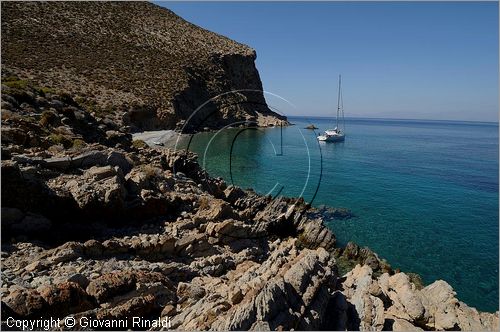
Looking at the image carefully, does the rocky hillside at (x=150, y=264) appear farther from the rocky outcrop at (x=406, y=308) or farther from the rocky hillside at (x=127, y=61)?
the rocky hillside at (x=127, y=61)

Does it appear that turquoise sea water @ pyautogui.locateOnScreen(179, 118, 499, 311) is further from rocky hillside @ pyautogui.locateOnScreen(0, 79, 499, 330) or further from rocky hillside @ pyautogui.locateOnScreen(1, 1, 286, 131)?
rocky hillside @ pyautogui.locateOnScreen(1, 1, 286, 131)

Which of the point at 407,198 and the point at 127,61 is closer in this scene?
the point at 407,198

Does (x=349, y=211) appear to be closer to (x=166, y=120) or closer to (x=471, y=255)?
(x=471, y=255)

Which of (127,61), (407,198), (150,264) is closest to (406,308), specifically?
(150,264)

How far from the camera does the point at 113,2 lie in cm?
8444

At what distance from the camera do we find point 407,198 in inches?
1353

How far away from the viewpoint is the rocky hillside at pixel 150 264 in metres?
7.60

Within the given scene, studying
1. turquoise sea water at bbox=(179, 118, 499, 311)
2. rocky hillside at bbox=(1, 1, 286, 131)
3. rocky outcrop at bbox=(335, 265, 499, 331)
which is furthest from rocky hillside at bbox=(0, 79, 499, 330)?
rocky hillside at bbox=(1, 1, 286, 131)

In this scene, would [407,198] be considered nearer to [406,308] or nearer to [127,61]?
[406,308]

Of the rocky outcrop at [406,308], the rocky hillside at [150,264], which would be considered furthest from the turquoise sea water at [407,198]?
the rocky outcrop at [406,308]

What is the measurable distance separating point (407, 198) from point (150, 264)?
31.1m

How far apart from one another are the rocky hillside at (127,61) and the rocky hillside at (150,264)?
3097 cm

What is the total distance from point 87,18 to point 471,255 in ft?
269

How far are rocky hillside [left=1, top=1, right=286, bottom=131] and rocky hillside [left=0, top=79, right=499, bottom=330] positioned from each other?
3097 centimetres
